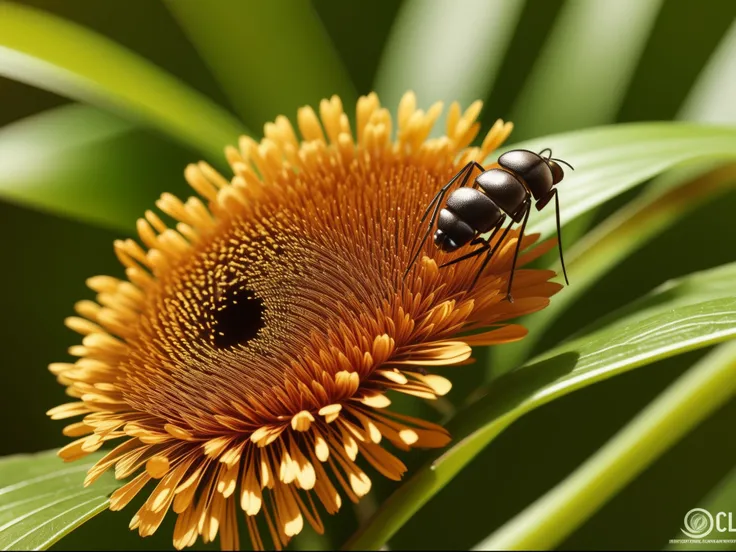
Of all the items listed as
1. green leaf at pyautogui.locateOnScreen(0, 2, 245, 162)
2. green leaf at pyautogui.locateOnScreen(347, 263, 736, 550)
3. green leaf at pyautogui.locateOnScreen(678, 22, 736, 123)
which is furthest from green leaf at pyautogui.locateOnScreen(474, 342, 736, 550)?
green leaf at pyautogui.locateOnScreen(0, 2, 245, 162)

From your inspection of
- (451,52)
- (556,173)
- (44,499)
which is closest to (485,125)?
(451,52)

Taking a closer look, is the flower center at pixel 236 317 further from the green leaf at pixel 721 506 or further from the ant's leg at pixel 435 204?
the green leaf at pixel 721 506

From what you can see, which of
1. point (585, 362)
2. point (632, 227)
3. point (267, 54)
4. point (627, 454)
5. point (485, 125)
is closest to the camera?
point (585, 362)

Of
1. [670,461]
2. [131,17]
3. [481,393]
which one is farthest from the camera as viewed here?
[131,17]

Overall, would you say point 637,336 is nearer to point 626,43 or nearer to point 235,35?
point 626,43

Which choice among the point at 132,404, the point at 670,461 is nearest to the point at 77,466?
the point at 132,404

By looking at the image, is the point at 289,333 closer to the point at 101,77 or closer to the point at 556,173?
the point at 556,173

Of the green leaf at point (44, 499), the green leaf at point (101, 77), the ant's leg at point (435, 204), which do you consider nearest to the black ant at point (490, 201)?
the ant's leg at point (435, 204)
